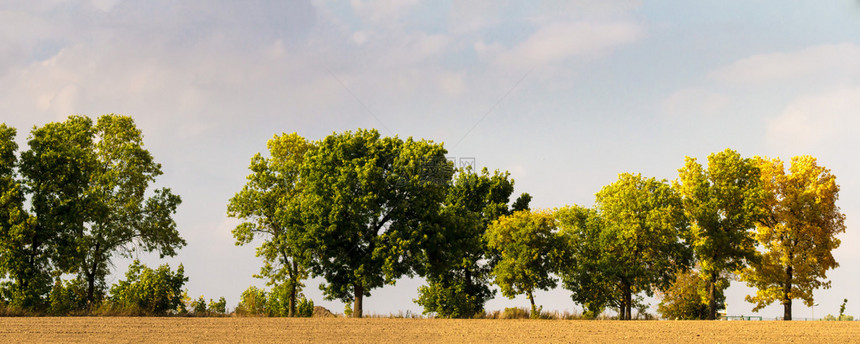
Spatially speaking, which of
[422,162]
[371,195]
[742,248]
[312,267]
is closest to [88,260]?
→ [312,267]

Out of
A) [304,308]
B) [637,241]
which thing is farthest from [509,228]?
[304,308]

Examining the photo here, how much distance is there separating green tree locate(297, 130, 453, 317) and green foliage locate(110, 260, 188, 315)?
7.47 m

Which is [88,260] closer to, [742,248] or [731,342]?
[731,342]

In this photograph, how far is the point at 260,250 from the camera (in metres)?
44.2

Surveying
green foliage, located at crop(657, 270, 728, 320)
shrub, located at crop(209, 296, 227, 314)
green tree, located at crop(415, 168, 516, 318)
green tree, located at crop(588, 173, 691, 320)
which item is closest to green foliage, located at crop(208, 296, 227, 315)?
shrub, located at crop(209, 296, 227, 314)

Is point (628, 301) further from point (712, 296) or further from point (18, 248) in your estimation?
point (18, 248)

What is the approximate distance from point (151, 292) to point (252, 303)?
6.28 m

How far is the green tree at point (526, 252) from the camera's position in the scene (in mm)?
46281

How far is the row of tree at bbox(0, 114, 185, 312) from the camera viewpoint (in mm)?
38250

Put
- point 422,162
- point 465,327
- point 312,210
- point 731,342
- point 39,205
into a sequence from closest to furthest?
point 731,342
point 465,327
point 39,205
point 312,210
point 422,162

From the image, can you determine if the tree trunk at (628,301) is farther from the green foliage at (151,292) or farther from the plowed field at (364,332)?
the green foliage at (151,292)

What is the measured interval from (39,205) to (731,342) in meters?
35.0

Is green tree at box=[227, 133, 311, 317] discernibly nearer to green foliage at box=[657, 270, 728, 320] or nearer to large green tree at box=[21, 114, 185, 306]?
large green tree at box=[21, 114, 185, 306]

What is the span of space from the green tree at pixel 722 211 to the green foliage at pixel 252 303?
30172 mm
